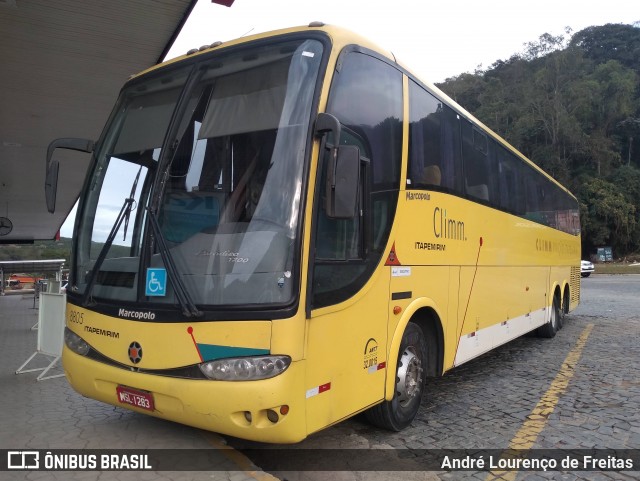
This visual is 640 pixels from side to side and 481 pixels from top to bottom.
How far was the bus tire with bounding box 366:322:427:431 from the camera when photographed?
4.41 meters

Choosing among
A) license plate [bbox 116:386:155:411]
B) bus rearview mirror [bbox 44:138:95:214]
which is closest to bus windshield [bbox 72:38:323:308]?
bus rearview mirror [bbox 44:138:95:214]

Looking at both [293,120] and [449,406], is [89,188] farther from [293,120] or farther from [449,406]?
[449,406]

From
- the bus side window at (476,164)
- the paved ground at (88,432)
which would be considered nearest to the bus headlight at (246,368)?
the paved ground at (88,432)

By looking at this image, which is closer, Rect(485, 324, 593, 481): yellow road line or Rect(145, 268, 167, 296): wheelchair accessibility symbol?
Rect(145, 268, 167, 296): wheelchair accessibility symbol

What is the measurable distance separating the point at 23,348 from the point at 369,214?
24.5 ft

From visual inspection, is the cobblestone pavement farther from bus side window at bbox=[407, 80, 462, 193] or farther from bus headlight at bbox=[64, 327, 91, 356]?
bus side window at bbox=[407, 80, 462, 193]

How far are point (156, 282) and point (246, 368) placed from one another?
35.7 inches

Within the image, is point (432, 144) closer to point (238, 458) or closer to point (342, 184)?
point (342, 184)

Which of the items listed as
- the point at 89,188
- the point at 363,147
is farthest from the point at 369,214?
the point at 89,188

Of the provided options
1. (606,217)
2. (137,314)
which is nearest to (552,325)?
(137,314)

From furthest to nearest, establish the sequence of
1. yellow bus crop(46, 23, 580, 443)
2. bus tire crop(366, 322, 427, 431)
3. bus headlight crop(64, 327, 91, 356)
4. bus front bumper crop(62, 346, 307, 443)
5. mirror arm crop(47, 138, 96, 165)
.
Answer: mirror arm crop(47, 138, 96, 165) < bus tire crop(366, 322, 427, 431) < bus headlight crop(64, 327, 91, 356) < yellow bus crop(46, 23, 580, 443) < bus front bumper crop(62, 346, 307, 443)

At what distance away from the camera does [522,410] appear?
5.23 metres

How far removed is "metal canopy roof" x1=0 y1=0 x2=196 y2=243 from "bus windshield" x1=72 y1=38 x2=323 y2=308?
3577 mm

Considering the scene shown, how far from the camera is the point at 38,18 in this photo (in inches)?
271
